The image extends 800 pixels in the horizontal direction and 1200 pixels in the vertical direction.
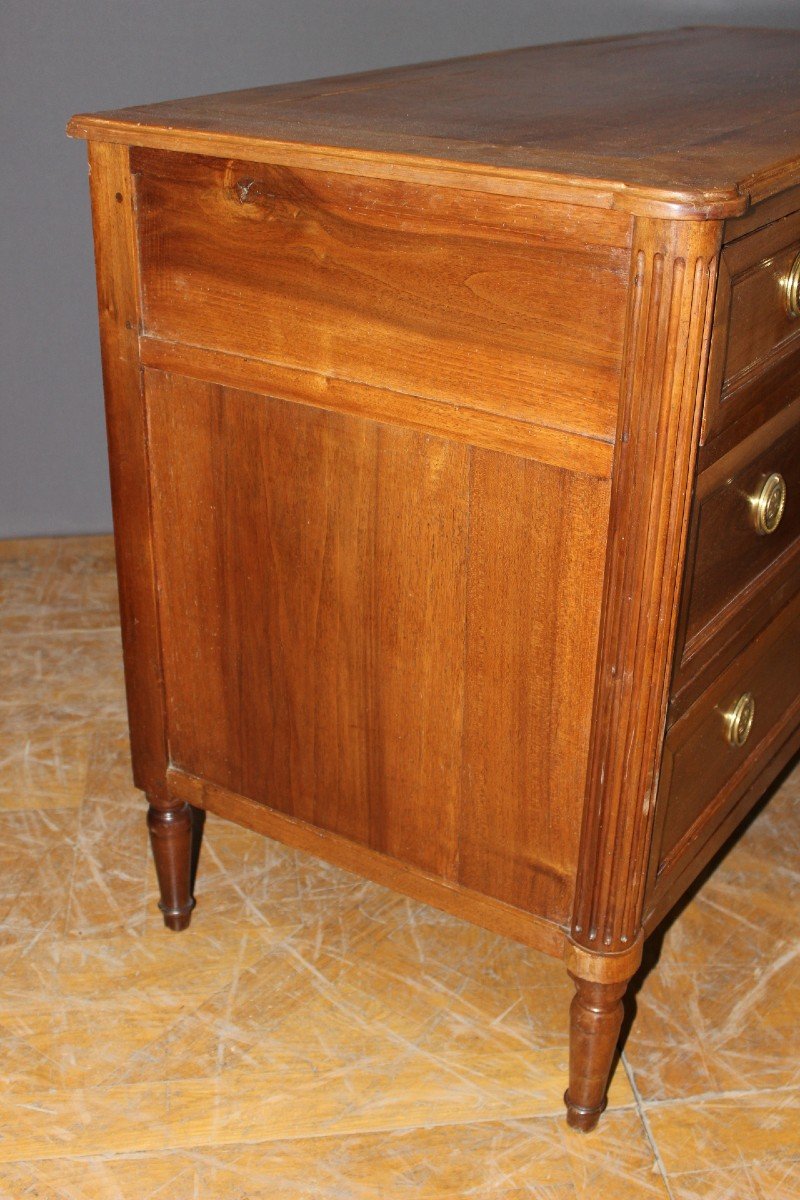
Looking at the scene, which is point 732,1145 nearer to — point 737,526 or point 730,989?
point 730,989

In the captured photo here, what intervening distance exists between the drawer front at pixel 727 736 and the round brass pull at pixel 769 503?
0.16 metres

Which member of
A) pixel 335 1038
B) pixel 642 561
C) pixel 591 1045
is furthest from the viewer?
pixel 335 1038

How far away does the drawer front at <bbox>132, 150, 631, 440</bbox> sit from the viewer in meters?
1.12

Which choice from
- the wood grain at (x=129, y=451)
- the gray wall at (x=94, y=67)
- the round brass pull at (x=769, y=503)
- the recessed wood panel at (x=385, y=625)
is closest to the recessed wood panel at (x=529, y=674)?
the recessed wood panel at (x=385, y=625)

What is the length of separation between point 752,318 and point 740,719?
474 mm

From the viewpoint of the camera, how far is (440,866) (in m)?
1.44

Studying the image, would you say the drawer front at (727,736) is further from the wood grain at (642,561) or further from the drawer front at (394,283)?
the drawer front at (394,283)

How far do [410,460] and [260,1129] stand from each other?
0.71 meters

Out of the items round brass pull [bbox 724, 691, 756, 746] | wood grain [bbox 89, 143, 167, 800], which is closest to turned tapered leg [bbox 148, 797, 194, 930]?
wood grain [bbox 89, 143, 167, 800]

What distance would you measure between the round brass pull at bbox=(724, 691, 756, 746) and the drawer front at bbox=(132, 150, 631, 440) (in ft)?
1.45

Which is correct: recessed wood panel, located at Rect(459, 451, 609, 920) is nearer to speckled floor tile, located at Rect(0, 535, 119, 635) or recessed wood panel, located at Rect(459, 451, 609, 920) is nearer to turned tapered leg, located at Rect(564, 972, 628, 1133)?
turned tapered leg, located at Rect(564, 972, 628, 1133)

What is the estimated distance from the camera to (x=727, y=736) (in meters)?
1.47

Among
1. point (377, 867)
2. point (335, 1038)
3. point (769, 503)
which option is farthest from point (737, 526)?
point (335, 1038)

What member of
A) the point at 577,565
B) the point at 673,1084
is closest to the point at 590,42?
the point at 577,565
